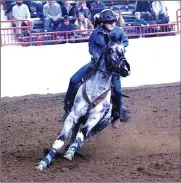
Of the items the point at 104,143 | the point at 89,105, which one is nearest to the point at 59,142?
the point at 89,105

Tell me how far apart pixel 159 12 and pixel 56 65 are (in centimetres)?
528

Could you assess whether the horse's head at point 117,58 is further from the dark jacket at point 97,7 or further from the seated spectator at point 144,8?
the seated spectator at point 144,8

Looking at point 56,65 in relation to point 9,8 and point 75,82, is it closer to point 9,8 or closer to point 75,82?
point 9,8

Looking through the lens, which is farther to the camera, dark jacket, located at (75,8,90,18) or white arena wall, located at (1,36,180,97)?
dark jacket, located at (75,8,90,18)

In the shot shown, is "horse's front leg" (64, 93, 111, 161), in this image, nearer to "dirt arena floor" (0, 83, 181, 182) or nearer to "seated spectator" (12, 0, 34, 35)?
"dirt arena floor" (0, 83, 181, 182)

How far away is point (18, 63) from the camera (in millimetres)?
13656

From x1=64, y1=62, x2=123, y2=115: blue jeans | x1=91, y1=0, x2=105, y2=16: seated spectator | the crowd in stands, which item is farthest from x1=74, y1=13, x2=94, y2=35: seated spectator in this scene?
x1=64, y1=62, x2=123, y2=115: blue jeans

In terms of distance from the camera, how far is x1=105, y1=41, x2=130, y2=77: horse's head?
707 cm

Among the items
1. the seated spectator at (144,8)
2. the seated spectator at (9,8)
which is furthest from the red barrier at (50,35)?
the seated spectator at (9,8)

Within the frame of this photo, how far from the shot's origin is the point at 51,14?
16.1m

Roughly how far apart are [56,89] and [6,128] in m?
3.98

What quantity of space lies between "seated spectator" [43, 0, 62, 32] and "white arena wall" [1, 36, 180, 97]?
1.81 m

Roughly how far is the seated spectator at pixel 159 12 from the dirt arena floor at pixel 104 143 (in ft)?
12.4

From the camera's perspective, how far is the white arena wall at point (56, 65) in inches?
535
